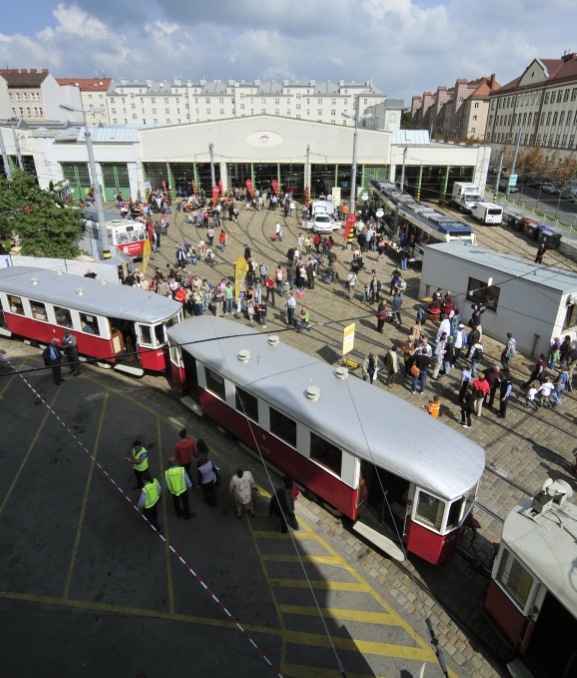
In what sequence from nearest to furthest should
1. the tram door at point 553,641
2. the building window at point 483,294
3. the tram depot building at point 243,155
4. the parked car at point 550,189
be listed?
the tram door at point 553,641, the building window at point 483,294, the tram depot building at point 243,155, the parked car at point 550,189

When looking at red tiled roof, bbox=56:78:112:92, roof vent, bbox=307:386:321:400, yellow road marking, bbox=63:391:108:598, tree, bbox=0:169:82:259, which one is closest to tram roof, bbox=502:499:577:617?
roof vent, bbox=307:386:321:400

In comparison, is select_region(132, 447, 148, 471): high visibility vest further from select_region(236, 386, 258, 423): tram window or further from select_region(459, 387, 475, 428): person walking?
select_region(459, 387, 475, 428): person walking

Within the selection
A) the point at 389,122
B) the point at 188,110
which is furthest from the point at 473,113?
the point at 188,110

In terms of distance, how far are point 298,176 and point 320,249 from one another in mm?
20616

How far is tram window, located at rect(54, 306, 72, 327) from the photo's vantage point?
15.8 metres

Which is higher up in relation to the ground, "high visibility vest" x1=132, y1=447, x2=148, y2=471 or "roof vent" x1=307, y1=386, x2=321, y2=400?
"roof vent" x1=307, y1=386, x2=321, y2=400

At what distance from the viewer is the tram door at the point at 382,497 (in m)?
8.98

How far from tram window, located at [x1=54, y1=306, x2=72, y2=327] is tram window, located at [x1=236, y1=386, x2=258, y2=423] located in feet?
26.3

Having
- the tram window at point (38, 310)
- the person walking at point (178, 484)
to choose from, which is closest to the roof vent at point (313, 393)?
the person walking at point (178, 484)

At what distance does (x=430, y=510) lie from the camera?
7906 mm

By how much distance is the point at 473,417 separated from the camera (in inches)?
527

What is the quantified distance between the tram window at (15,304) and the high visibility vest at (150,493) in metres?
11.4

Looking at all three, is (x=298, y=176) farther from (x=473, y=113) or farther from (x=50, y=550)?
(x=473, y=113)

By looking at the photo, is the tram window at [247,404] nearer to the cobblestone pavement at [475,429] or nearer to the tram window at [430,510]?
the cobblestone pavement at [475,429]
